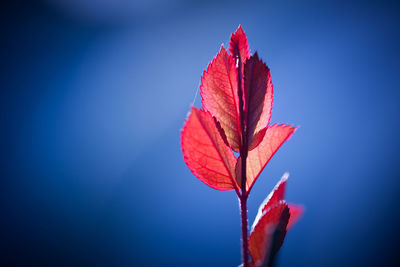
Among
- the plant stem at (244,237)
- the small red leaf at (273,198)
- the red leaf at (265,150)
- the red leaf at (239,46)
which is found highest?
the red leaf at (239,46)

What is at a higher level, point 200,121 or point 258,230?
point 200,121

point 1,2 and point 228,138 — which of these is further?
point 1,2

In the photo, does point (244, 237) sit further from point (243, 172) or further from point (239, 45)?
point (239, 45)

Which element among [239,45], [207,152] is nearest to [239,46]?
[239,45]

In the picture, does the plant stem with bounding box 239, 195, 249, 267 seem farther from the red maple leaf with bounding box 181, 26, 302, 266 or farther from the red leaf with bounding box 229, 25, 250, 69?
the red leaf with bounding box 229, 25, 250, 69

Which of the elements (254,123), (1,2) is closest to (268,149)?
(254,123)

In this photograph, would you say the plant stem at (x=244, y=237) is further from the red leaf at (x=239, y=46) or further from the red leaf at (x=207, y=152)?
the red leaf at (x=239, y=46)

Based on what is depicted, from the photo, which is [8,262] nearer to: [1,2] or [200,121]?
[1,2]

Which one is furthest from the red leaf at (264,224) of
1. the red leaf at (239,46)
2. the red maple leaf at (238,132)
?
the red leaf at (239,46)
